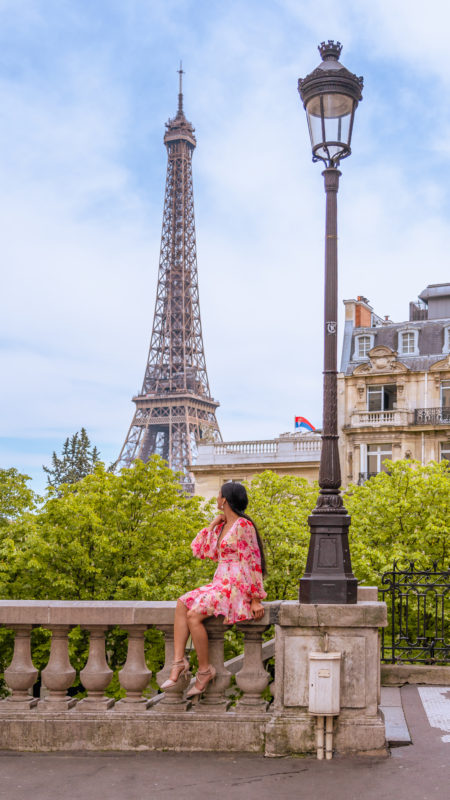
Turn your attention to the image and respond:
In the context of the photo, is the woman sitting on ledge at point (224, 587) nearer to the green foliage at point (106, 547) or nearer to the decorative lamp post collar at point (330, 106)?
the decorative lamp post collar at point (330, 106)

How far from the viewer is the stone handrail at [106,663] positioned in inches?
280

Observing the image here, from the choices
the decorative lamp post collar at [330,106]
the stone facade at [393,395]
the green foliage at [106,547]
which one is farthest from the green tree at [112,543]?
the stone facade at [393,395]

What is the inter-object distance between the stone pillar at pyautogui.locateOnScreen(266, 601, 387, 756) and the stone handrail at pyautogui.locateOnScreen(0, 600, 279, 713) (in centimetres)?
25

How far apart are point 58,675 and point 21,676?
1.05ft

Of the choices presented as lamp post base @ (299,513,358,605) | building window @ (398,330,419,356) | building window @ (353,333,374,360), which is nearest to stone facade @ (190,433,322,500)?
building window @ (353,333,374,360)

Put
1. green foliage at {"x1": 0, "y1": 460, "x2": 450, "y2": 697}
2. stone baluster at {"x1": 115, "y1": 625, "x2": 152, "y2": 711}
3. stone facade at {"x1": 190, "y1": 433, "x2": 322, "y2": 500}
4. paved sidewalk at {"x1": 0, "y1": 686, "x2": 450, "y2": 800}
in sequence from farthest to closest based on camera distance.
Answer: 1. stone facade at {"x1": 190, "y1": 433, "x2": 322, "y2": 500}
2. green foliage at {"x1": 0, "y1": 460, "x2": 450, "y2": 697}
3. stone baluster at {"x1": 115, "y1": 625, "x2": 152, "y2": 711}
4. paved sidewalk at {"x1": 0, "y1": 686, "x2": 450, "y2": 800}

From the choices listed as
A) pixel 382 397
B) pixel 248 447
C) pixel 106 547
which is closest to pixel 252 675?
pixel 106 547

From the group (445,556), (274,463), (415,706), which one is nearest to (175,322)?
(274,463)

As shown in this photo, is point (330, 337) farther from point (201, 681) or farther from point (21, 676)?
point (21, 676)

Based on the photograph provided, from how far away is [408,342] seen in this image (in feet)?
166

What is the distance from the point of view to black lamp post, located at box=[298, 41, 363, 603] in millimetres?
7211

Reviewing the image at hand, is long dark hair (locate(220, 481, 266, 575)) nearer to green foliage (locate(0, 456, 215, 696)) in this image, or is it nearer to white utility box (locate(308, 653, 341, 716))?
white utility box (locate(308, 653, 341, 716))

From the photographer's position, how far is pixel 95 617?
716 centimetres

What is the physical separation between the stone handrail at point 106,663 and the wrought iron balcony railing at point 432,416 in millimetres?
40502
